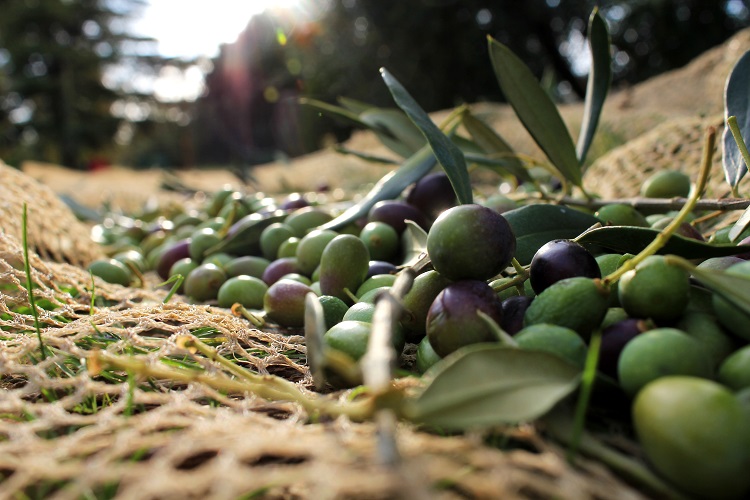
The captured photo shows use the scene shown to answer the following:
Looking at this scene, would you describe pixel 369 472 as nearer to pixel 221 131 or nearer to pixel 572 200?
pixel 572 200

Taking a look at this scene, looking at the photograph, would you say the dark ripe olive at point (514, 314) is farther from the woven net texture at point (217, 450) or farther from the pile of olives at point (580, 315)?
the woven net texture at point (217, 450)

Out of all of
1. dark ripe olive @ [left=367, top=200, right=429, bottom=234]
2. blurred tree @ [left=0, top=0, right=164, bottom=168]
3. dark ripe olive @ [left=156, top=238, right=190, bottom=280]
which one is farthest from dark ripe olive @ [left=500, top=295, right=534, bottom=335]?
blurred tree @ [left=0, top=0, right=164, bottom=168]

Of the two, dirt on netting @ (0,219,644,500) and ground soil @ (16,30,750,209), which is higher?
ground soil @ (16,30,750,209)

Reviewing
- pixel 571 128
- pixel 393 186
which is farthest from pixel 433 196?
pixel 571 128

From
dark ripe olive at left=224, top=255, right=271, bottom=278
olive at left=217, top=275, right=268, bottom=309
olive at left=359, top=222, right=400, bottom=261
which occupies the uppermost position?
olive at left=359, top=222, right=400, bottom=261

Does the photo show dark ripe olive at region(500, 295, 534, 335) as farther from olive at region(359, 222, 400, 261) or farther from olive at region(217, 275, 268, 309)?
olive at region(217, 275, 268, 309)

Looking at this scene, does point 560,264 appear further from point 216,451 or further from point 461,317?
point 216,451

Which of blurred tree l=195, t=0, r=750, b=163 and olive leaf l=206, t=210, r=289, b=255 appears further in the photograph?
blurred tree l=195, t=0, r=750, b=163

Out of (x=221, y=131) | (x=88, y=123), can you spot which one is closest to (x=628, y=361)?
(x=221, y=131)
